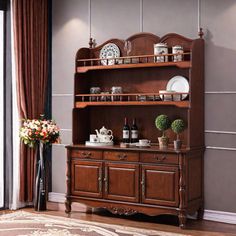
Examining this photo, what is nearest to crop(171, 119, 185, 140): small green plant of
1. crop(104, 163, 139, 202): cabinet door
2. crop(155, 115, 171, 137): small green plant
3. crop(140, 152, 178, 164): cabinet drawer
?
crop(155, 115, 171, 137): small green plant

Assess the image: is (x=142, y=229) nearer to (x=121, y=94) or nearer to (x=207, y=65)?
(x=121, y=94)

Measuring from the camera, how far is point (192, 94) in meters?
5.23

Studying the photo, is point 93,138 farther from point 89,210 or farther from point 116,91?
point 89,210

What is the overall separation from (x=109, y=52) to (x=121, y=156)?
1360 millimetres

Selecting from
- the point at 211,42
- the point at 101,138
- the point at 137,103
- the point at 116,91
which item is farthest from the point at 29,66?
the point at 211,42

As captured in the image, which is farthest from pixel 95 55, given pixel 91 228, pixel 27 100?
pixel 91 228

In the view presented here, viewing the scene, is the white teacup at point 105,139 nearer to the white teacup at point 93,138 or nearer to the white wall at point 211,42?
the white teacup at point 93,138

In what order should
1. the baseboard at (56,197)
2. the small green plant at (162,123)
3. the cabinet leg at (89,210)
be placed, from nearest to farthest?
the small green plant at (162,123), the cabinet leg at (89,210), the baseboard at (56,197)

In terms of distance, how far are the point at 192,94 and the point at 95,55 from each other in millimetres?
1521

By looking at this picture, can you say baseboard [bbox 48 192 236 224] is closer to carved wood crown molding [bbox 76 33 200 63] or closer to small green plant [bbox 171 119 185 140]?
small green plant [bbox 171 119 185 140]

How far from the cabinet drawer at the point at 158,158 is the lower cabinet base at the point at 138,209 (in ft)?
1.61

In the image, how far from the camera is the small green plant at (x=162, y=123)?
5.39m

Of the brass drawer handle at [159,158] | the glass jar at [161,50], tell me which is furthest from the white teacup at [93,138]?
the glass jar at [161,50]

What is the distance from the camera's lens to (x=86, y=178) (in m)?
5.68
